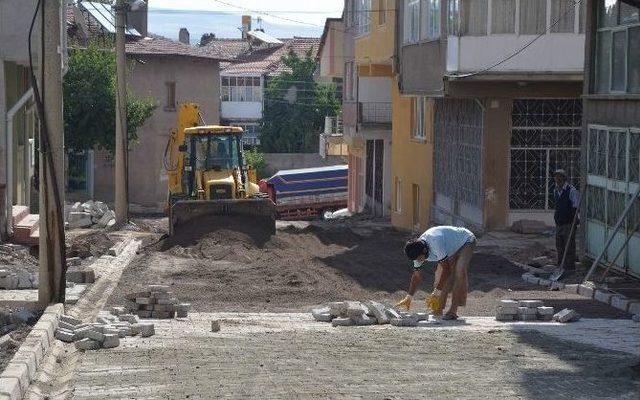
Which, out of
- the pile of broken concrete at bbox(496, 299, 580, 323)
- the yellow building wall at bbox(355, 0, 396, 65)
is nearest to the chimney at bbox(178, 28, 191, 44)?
the yellow building wall at bbox(355, 0, 396, 65)

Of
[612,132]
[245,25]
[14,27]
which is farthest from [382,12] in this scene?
[245,25]

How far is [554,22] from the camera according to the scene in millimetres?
25344

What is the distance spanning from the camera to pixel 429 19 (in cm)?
2977

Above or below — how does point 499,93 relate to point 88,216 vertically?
above

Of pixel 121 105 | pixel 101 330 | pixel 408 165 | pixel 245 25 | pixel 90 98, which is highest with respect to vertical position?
pixel 245 25

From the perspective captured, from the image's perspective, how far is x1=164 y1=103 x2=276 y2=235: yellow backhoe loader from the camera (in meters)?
27.7

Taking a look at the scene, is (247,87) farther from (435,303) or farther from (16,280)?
(435,303)

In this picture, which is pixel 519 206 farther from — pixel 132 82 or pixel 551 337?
pixel 132 82

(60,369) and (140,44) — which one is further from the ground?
(140,44)

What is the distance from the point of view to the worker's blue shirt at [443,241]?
15.0m

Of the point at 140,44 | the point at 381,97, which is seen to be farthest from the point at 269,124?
the point at 381,97

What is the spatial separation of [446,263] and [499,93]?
40.6 feet

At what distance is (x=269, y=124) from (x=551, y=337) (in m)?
60.8

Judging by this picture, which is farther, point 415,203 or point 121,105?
point 415,203
